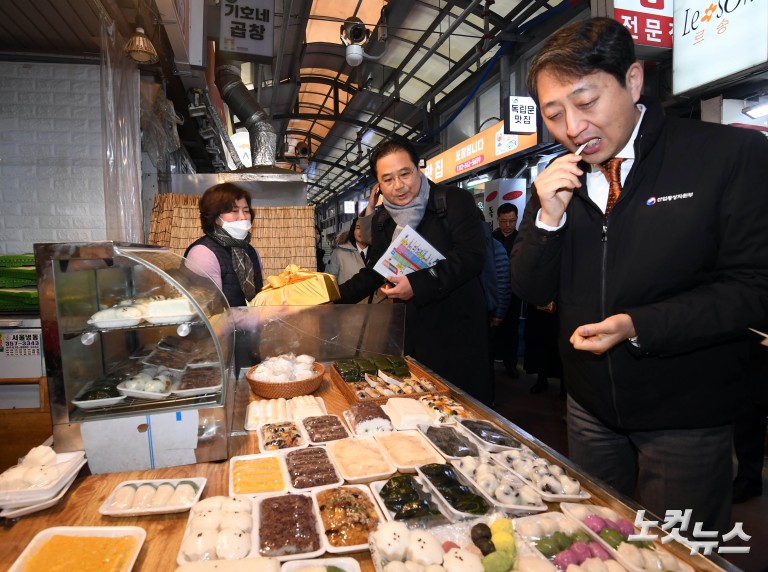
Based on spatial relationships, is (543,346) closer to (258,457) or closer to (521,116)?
(521,116)

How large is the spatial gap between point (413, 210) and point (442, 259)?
0.37 m

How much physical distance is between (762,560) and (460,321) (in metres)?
2.16

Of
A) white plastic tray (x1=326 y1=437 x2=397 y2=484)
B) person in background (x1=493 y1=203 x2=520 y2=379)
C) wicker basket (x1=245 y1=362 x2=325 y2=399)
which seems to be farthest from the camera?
person in background (x1=493 y1=203 x2=520 y2=379)

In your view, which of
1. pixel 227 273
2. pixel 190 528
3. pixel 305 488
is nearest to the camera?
pixel 190 528

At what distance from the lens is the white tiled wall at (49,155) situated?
3803 millimetres

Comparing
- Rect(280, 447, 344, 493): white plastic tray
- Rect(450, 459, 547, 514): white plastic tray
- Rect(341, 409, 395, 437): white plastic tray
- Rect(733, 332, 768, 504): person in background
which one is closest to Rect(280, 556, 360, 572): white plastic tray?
Rect(280, 447, 344, 493): white plastic tray

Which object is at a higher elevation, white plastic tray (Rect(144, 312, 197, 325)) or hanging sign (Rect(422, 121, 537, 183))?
hanging sign (Rect(422, 121, 537, 183))

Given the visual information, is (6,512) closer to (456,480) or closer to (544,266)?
(456,480)

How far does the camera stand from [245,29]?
16.5ft

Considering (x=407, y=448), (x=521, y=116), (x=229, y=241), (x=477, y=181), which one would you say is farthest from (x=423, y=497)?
(x=477, y=181)

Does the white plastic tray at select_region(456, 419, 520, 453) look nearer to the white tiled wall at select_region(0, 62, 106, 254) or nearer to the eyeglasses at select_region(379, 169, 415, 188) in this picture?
the eyeglasses at select_region(379, 169, 415, 188)

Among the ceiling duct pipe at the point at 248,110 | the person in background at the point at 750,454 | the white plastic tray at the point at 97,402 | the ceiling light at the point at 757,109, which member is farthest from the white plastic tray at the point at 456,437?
the ceiling duct pipe at the point at 248,110

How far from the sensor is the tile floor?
8.38 feet

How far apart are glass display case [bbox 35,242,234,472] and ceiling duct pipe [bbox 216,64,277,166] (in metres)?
6.05
